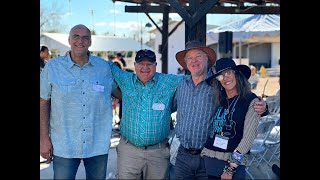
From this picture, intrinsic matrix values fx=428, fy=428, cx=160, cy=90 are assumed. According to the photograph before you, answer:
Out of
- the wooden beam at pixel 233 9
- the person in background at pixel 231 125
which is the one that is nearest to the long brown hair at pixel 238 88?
the person in background at pixel 231 125

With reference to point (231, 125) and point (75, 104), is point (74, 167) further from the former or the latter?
point (231, 125)

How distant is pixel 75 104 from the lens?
3.47 metres

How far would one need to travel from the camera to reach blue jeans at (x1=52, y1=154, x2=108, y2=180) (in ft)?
11.7

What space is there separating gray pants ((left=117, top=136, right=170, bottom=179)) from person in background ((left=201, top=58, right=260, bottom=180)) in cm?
50

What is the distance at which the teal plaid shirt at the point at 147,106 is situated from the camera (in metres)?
3.62

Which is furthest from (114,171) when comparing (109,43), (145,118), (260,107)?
(109,43)

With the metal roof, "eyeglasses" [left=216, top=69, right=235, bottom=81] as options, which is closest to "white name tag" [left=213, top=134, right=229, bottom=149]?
"eyeglasses" [left=216, top=69, right=235, bottom=81]

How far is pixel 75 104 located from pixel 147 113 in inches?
23.8

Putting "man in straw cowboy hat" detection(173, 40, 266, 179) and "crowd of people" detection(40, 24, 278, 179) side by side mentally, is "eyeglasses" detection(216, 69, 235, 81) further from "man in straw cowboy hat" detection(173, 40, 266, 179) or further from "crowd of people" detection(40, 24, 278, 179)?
"man in straw cowboy hat" detection(173, 40, 266, 179)
